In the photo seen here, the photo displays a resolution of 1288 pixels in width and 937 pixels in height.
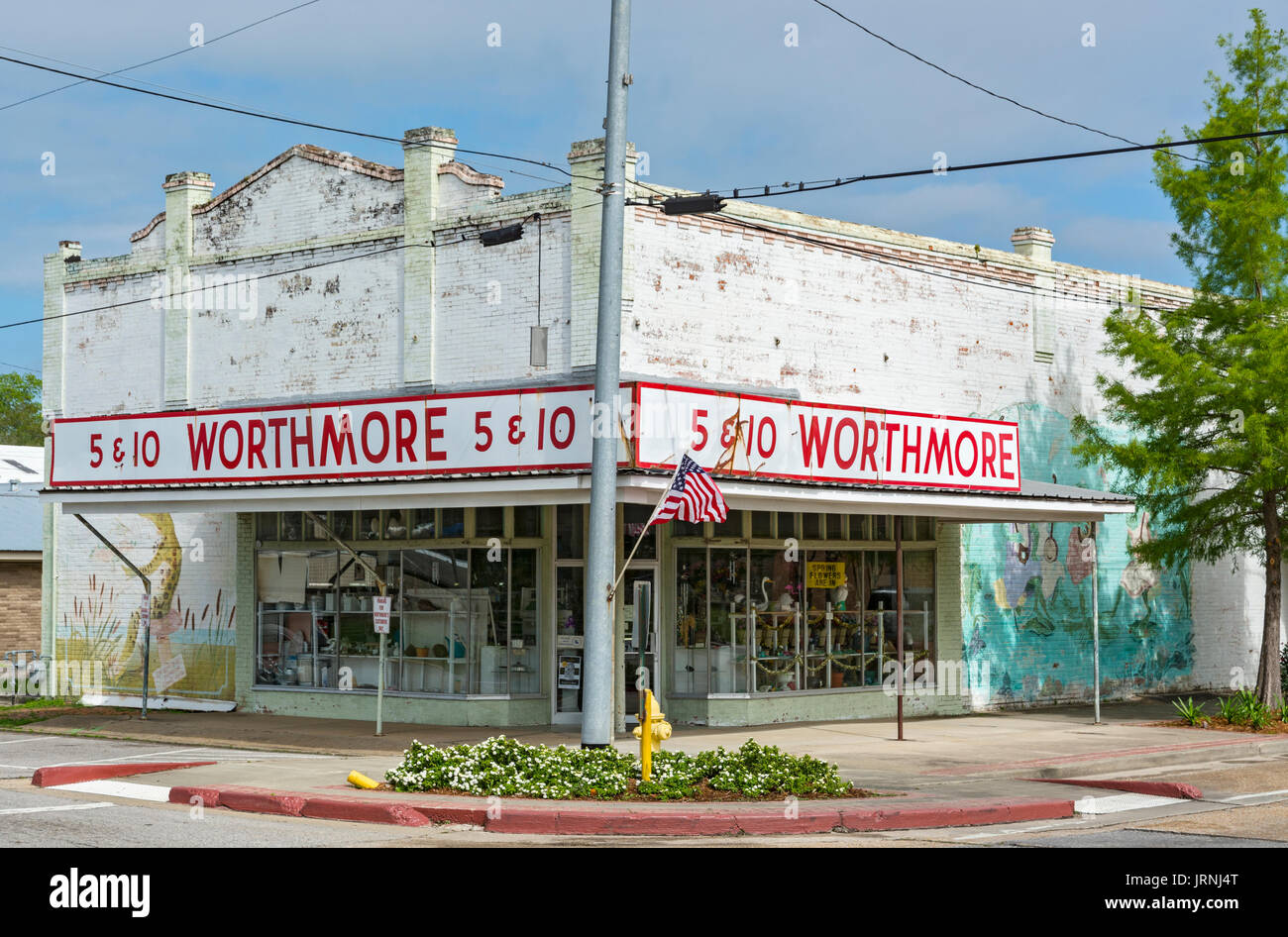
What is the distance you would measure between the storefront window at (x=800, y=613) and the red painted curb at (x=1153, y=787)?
6052 millimetres

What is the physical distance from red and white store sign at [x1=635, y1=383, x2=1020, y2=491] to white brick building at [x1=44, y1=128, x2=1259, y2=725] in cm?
7

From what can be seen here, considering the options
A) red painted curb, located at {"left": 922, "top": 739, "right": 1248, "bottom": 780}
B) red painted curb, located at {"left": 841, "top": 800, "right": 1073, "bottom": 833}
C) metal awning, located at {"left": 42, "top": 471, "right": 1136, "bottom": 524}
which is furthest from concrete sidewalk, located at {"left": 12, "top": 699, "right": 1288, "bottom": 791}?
metal awning, located at {"left": 42, "top": 471, "right": 1136, "bottom": 524}

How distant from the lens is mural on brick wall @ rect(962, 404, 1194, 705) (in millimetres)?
24750

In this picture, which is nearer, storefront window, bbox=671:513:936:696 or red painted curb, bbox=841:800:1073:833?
red painted curb, bbox=841:800:1073:833

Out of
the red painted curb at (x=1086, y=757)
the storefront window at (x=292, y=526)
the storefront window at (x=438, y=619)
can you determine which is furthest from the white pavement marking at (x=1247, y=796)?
the storefront window at (x=292, y=526)

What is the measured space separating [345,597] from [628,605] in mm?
4634

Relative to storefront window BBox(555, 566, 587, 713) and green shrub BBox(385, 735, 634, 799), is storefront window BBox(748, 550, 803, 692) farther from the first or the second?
green shrub BBox(385, 735, 634, 799)

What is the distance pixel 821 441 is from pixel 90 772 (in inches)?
371

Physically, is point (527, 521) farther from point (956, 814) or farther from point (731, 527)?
point (956, 814)

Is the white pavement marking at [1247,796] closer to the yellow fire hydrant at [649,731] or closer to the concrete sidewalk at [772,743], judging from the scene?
the concrete sidewalk at [772,743]

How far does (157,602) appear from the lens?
81.8ft

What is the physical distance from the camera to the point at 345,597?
72.8ft
